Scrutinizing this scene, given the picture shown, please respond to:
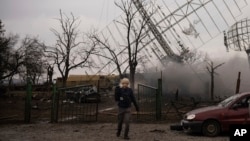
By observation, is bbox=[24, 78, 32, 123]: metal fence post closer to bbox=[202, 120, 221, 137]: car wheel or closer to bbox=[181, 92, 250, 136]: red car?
bbox=[181, 92, 250, 136]: red car

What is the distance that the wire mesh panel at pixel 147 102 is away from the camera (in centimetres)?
1975

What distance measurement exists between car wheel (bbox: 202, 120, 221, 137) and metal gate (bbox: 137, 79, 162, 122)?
18.1 ft

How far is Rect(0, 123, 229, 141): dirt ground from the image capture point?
13.2m

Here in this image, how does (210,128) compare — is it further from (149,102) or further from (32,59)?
(32,59)

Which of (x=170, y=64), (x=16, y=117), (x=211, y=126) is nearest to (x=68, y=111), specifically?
(x=16, y=117)

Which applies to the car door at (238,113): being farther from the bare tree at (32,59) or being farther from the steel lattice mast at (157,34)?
the bare tree at (32,59)

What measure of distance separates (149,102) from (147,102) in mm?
131

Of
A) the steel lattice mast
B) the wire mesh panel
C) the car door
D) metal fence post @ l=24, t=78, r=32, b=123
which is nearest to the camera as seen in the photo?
the car door

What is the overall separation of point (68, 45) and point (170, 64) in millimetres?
11657

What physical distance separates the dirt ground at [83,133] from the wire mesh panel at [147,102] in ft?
7.90

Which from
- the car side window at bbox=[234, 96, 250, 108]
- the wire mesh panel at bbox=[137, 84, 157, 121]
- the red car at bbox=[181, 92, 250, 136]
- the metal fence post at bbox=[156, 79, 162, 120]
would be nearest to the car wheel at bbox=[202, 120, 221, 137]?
the red car at bbox=[181, 92, 250, 136]

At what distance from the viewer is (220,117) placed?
1377 cm

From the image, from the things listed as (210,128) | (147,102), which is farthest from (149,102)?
(210,128)

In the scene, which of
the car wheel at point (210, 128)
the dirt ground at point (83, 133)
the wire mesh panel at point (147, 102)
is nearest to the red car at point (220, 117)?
the car wheel at point (210, 128)
